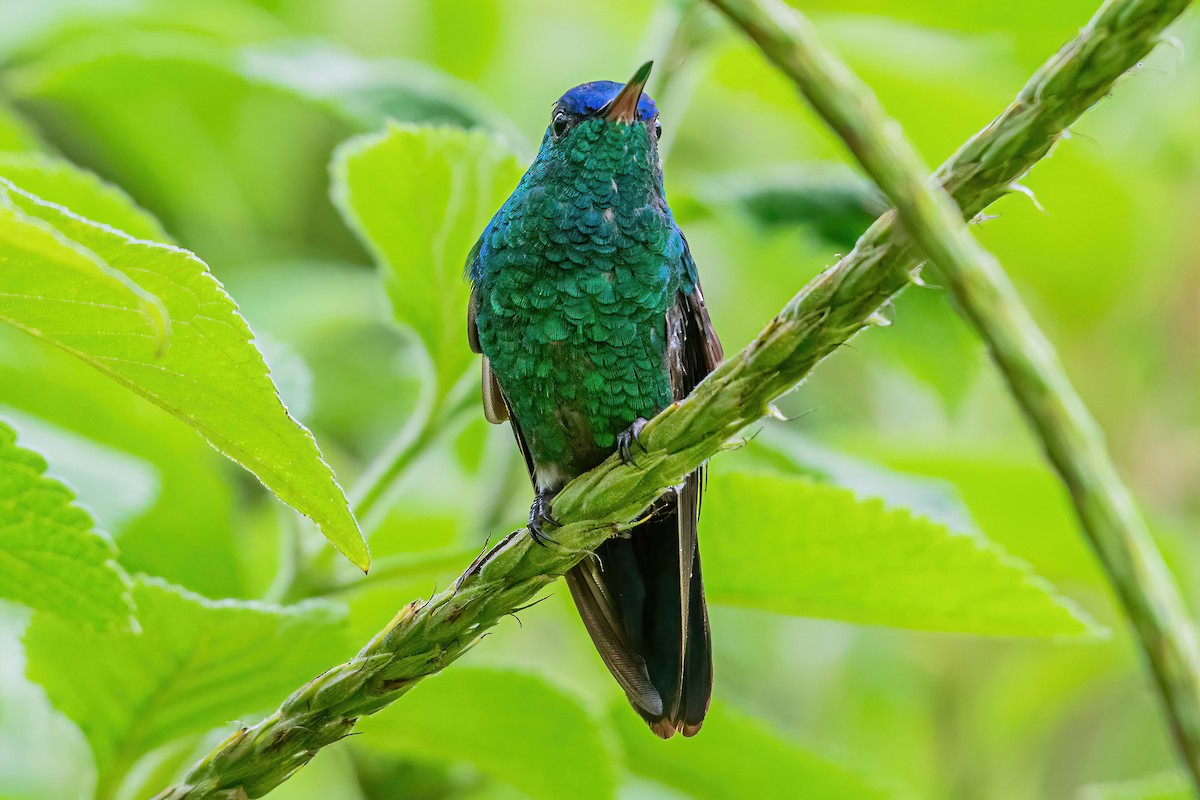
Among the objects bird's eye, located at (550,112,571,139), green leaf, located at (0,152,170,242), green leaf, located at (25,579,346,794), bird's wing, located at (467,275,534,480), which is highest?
bird's eye, located at (550,112,571,139)

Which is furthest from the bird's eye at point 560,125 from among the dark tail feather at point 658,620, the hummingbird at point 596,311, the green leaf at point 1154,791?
the green leaf at point 1154,791

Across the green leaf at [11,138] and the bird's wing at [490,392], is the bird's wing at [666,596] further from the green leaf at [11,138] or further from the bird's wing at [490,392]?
the green leaf at [11,138]

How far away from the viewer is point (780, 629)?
3.91 m

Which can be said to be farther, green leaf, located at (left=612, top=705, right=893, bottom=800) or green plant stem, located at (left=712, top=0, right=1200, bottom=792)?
green leaf, located at (left=612, top=705, right=893, bottom=800)

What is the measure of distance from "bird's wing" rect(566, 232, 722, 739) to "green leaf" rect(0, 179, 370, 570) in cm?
65

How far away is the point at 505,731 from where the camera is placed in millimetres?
1908

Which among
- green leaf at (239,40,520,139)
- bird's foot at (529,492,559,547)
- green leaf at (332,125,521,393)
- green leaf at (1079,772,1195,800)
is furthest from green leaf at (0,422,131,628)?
green leaf at (1079,772,1195,800)

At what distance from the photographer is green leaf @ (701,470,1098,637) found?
1.78m

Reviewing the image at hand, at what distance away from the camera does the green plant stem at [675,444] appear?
3.62 feet

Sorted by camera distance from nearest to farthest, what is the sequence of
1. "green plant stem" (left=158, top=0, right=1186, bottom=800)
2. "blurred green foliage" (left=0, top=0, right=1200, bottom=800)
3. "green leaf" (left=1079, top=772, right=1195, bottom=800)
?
"green plant stem" (left=158, top=0, right=1186, bottom=800) → "blurred green foliage" (left=0, top=0, right=1200, bottom=800) → "green leaf" (left=1079, top=772, right=1195, bottom=800)

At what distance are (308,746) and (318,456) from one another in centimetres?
38

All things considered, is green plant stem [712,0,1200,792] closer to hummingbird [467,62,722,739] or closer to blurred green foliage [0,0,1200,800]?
blurred green foliage [0,0,1200,800]

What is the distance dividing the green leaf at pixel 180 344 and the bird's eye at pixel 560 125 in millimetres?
1357

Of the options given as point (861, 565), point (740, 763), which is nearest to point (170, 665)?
point (861, 565)
